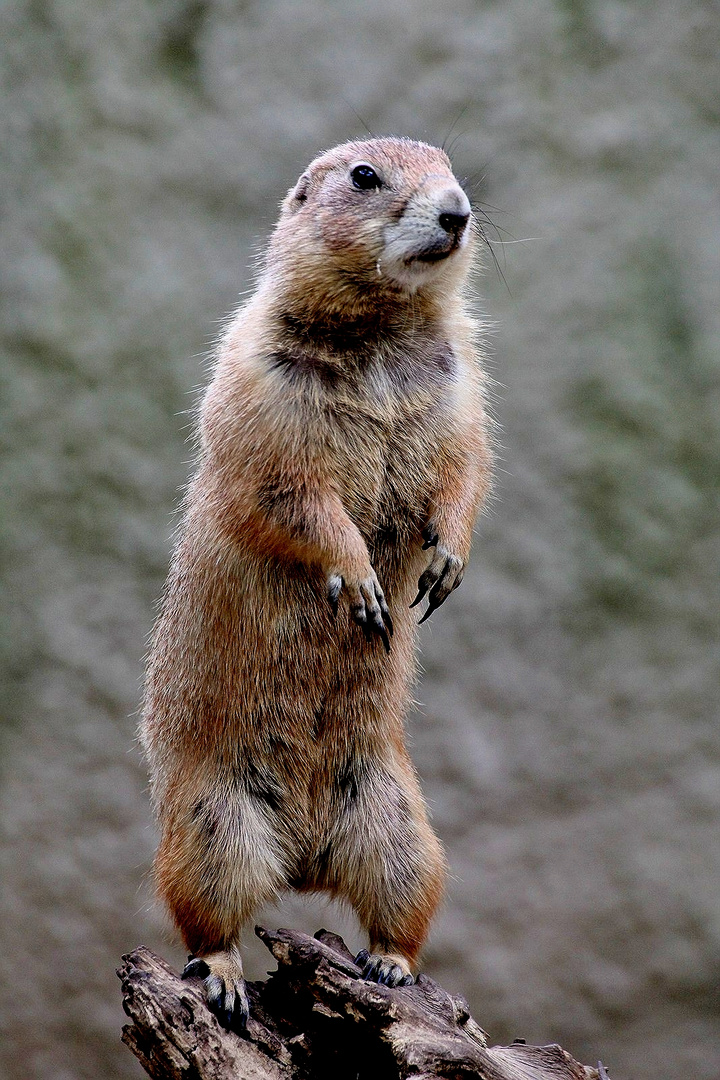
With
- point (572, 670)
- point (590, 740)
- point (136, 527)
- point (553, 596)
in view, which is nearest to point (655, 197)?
point (553, 596)

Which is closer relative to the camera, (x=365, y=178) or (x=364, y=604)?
(x=364, y=604)

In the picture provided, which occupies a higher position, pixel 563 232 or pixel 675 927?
pixel 563 232

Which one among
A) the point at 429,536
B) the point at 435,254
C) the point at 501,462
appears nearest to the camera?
the point at 435,254

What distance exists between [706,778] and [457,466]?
108 inches

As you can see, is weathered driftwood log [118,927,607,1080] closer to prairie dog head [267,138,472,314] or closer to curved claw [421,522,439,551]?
curved claw [421,522,439,551]

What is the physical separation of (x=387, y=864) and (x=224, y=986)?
1.85ft

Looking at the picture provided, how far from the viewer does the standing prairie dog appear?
2.83 metres

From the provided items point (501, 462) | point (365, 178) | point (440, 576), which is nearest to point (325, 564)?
point (440, 576)

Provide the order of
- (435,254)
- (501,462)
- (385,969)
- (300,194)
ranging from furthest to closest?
(501,462)
(300,194)
(385,969)
(435,254)

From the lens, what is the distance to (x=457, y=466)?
3068 millimetres

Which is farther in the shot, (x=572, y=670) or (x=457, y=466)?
(x=572, y=670)

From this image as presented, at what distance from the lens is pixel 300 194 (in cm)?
314

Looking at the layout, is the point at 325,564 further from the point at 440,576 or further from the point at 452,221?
the point at 452,221

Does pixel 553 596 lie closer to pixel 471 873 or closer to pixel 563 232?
pixel 471 873
